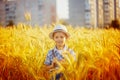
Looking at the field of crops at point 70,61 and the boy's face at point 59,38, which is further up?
the boy's face at point 59,38

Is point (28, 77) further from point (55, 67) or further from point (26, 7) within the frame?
point (26, 7)

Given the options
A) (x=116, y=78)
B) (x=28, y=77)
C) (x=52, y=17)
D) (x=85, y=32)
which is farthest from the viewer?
(x=52, y=17)

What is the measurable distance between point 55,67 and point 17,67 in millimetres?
193

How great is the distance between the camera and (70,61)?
1180 mm

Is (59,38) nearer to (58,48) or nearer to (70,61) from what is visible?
(58,48)

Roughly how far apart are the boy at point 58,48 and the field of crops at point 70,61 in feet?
0.09

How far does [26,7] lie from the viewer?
2.12 m

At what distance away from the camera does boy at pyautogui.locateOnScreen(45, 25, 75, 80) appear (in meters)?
1.35

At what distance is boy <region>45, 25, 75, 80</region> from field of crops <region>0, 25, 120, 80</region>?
0.09ft

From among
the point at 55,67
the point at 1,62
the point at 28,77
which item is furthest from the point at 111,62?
the point at 1,62

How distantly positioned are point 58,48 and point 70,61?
0.19 meters

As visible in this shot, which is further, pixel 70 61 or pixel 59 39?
pixel 59 39

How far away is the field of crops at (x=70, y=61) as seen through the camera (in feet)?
4.02

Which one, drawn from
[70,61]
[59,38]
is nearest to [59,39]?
[59,38]
